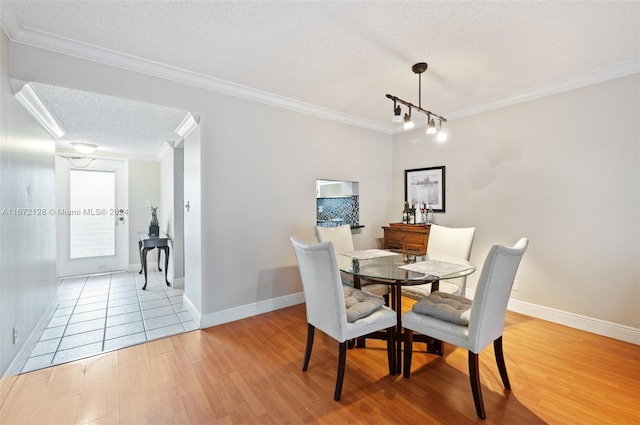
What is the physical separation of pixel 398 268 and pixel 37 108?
3471 mm

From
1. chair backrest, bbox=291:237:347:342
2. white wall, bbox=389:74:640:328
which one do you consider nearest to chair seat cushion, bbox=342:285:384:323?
chair backrest, bbox=291:237:347:342

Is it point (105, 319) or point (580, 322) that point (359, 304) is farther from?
point (105, 319)

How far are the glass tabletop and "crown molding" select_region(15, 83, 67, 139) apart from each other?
2857mm

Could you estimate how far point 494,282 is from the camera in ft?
5.44

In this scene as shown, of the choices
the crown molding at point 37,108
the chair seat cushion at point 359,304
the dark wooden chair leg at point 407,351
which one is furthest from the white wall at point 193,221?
the dark wooden chair leg at point 407,351

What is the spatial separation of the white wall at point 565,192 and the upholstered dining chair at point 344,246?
5.35 ft

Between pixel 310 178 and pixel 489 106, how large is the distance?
2.34 meters

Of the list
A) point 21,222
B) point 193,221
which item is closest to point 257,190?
point 193,221

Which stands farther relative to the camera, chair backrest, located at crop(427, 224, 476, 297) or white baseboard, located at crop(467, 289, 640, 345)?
chair backrest, located at crop(427, 224, 476, 297)

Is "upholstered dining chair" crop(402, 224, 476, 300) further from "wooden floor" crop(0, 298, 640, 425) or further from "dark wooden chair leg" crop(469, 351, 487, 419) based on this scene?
"dark wooden chair leg" crop(469, 351, 487, 419)

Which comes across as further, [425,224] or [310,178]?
[425,224]

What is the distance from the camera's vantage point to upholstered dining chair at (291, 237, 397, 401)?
5.86 ft

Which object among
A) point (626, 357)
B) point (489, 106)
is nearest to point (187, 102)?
point (489, 106)

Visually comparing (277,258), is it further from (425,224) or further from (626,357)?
(626,357)
